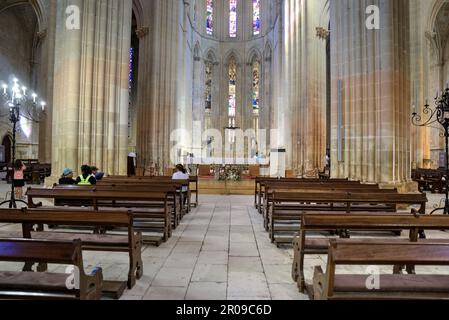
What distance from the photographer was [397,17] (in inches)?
368

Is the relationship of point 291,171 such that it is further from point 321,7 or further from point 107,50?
point 107,50

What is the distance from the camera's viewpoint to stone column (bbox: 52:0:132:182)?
32.0 ft

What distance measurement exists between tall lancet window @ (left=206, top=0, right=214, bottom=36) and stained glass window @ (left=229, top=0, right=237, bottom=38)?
186 cm

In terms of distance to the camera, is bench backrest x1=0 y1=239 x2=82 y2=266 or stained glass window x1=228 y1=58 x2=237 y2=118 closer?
bench backrest x1=0 y1=239 x2=82 y2=266

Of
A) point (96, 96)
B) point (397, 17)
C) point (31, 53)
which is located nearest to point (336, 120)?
point (397, 17)

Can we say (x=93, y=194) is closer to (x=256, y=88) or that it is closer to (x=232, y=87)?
(x=256, y=88)

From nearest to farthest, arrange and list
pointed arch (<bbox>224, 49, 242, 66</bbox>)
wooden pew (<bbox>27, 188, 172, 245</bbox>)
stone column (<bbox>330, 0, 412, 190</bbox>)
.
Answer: wooden pew (<bbox>27, 188, 172, 245</bbox>)
stone column (<bbox>330, 0, 412, 190</bbox>)
pointed arch (<bbox>224, 49, 242, 66</bbox>)

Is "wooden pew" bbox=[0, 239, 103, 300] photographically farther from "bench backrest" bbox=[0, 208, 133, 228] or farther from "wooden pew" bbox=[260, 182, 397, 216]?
"wooden pew" bbox=[260, 182, 397, 216]

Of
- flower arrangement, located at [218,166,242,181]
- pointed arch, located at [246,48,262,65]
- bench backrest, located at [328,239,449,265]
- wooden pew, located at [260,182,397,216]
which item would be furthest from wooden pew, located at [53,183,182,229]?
pointed arch, located at [246,48,262,65]

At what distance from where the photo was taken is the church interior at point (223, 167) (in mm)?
2852

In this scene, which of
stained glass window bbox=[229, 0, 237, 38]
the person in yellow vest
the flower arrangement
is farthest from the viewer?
stained glass window bbox=[229, 0, 237, 38]

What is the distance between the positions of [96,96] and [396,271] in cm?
952

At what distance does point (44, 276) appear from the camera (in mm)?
2404

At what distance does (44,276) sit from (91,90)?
28.4 feet
